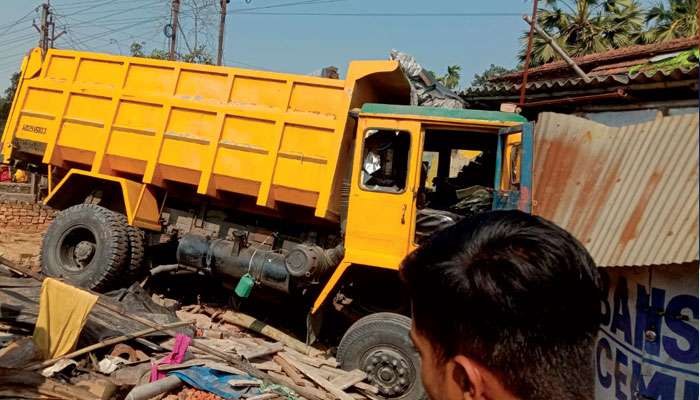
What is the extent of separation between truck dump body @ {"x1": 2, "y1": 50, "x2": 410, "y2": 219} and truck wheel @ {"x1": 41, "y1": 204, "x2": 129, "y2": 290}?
23.2 inches

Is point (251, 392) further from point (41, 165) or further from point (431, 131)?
point (41, 165)

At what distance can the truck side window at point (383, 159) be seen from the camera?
5.00 meters

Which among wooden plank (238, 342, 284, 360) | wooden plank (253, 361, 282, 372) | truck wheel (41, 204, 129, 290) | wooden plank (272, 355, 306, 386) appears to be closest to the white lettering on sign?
wooden plank (272, 355, 306, 386)

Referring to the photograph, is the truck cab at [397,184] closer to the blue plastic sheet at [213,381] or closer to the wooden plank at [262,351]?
the wooden plank at [262,351]

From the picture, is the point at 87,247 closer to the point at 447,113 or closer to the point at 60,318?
the point at 60,318

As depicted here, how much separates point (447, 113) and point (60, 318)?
382cm

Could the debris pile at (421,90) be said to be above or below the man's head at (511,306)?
above

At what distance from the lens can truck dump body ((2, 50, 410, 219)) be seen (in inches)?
213

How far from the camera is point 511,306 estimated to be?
79 cm

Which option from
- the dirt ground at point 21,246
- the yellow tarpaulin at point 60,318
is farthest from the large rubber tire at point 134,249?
the dirt ground at point 21,246

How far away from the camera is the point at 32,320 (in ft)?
16.1

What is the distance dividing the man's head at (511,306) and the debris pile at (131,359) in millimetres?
3697

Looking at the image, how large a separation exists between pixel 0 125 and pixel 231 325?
32.9 meters

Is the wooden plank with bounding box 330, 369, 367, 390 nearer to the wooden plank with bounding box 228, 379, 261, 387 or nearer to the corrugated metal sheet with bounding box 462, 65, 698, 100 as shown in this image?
the wooden plank with bounding box 228, 379, 261, 387
